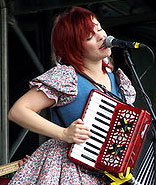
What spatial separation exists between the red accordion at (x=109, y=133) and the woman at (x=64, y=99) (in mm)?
35

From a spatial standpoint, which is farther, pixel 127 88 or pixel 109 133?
pixel 127 88

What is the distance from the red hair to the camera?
Answer: 143 cm

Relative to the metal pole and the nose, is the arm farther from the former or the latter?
the metal pole

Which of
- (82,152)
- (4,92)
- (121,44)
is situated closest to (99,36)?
(121,44)

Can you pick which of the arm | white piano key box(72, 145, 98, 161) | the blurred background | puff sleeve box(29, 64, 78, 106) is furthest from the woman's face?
the blurred background

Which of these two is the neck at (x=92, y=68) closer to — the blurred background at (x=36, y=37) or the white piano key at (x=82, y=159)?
the white piano key at (x=82, y=159)

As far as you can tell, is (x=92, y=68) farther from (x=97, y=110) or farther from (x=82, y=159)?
(x=82, y=159)

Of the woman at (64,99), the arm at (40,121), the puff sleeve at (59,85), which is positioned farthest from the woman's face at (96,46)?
the arm at (40,121)

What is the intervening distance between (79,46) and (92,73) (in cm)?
12

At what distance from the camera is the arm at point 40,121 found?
130cm

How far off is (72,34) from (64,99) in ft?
0.75

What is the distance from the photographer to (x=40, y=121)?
135 cm

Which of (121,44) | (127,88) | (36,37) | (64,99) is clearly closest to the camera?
(121,44)

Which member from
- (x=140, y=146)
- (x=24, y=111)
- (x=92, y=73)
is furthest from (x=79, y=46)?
(x=140, y=146)
